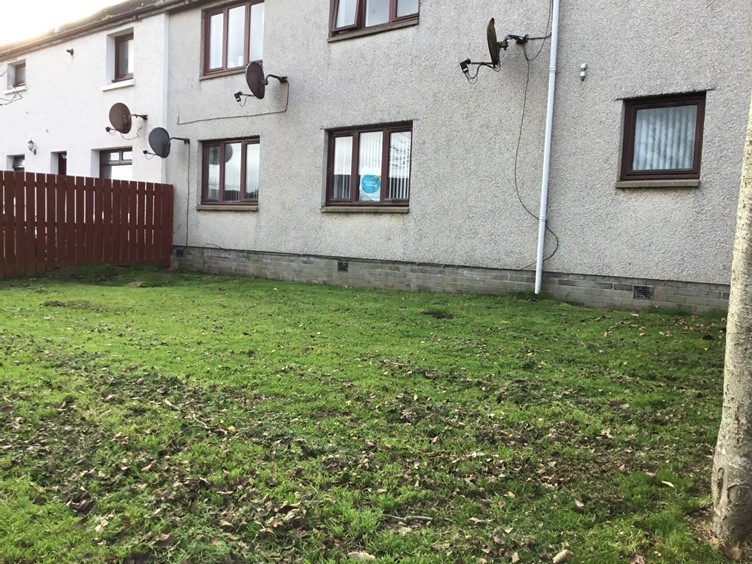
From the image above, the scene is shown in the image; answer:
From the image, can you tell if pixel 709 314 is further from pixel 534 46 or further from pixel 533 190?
pixel 534 46

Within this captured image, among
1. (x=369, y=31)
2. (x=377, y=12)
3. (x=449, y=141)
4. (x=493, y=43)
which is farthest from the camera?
(x=377, y=12)

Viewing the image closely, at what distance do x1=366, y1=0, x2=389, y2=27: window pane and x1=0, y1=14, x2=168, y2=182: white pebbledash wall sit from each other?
566 centimetres

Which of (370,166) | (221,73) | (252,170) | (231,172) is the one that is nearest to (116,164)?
(231,172)

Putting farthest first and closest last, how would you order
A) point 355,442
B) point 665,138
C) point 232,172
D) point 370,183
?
point 232,172 → point 370,183 → point 665,138 → point 355,442

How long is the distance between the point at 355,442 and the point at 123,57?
48.5ft

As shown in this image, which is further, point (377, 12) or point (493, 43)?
point (377, 12)

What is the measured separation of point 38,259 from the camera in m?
11.2

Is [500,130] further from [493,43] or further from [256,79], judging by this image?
[256,79]

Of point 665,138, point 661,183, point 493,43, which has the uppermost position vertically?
point 493,43

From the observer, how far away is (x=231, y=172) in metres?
12.7

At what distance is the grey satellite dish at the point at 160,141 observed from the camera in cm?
1301

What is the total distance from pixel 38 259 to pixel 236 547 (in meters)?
10.6

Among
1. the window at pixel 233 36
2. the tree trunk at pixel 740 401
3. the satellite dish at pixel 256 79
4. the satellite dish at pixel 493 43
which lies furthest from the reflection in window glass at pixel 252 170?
the tree trunk at pixel 740 401

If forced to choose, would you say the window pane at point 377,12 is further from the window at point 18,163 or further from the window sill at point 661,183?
the window at point 18,163
